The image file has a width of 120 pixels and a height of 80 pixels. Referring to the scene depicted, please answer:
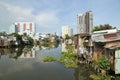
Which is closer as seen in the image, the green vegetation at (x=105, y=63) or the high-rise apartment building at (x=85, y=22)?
the green vegetation at (x=105, y=63)

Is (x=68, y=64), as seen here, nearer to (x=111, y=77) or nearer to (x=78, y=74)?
(x=78, y=74)

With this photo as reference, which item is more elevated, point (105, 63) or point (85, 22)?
point (85, 22)

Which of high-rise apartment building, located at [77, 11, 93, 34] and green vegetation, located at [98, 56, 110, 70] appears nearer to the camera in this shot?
green vegetation, located at [98, 56, 110, 70]

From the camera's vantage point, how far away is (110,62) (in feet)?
62.5

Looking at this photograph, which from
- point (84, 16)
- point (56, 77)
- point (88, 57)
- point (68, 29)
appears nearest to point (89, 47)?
point (88, 57)

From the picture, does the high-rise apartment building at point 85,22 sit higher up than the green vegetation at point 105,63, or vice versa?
the high-rise apartment building at point 85,22

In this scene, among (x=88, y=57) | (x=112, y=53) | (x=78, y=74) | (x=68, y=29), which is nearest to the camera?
(x=112, y=53)

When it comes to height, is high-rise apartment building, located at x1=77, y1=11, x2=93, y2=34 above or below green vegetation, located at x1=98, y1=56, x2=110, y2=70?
above

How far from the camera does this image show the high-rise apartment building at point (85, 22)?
357ft

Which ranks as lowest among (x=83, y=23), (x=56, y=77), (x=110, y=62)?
(x=56, y=77)

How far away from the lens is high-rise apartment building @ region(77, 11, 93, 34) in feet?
357

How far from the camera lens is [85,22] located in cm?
11488

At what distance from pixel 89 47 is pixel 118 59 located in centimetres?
1409

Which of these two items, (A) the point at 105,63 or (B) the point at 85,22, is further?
(B) the point at 85,22
